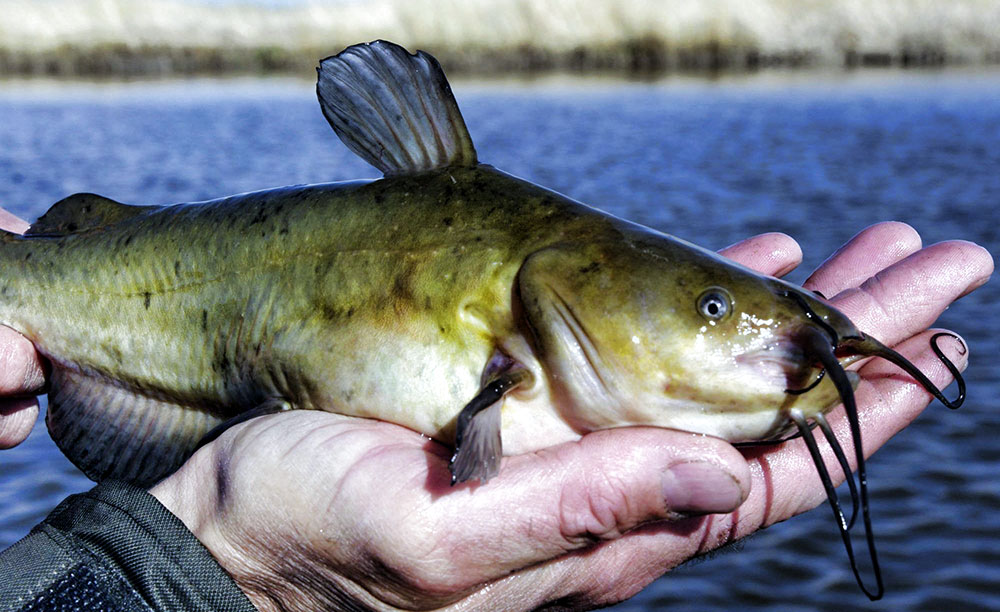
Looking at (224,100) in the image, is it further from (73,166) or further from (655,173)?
(655,173)

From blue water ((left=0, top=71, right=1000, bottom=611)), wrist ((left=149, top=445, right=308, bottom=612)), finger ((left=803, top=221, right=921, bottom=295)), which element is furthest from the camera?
blue water ((left=0, top=71, right=1000, bottom=611))

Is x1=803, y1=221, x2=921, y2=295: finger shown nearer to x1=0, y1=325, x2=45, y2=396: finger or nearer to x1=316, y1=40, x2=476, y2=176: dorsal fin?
x1=316, y1=40, x2=476, y2=176: dorsal fin

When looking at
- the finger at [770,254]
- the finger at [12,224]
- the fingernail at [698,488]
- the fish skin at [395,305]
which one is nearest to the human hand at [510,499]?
the fingernail at [698,488]

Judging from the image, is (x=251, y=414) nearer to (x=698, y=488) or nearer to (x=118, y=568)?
(x=118, y=568)

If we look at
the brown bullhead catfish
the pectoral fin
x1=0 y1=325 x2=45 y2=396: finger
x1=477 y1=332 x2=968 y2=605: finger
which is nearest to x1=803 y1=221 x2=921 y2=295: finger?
x1=477 y1=332 x2=968 y2=605: finger

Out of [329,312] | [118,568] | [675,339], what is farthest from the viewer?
[329,312]

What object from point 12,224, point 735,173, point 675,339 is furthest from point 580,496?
point 735,173
